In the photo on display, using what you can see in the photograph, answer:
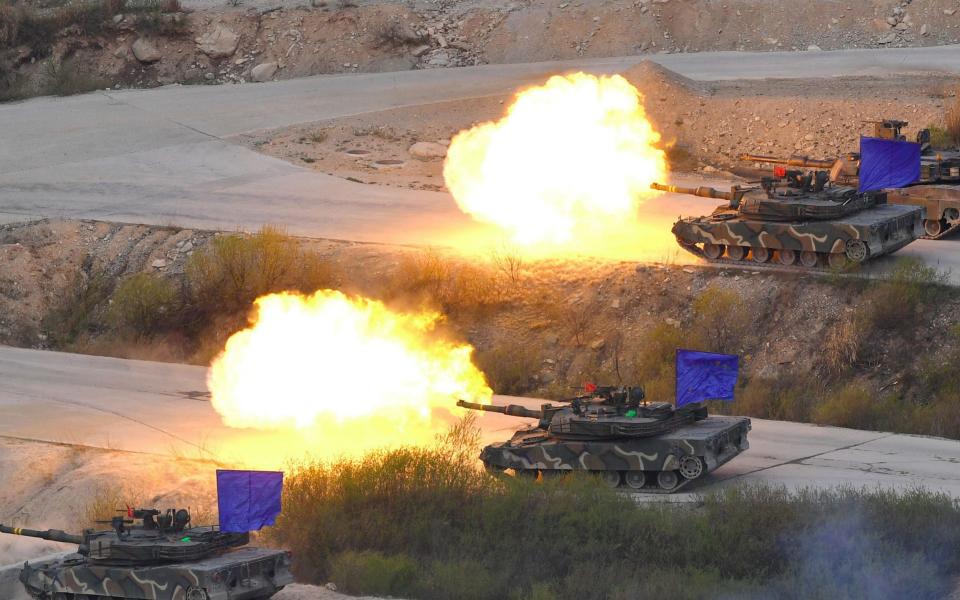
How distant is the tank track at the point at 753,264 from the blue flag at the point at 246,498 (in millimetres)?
15856

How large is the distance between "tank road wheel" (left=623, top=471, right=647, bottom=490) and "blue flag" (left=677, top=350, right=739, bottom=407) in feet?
4.37

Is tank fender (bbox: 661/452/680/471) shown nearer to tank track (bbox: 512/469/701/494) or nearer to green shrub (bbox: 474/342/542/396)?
tank track (bbox: 512/469/701/494)

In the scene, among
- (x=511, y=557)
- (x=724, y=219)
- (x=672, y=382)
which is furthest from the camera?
(x=724, y=219)

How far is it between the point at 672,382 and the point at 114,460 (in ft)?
35.8

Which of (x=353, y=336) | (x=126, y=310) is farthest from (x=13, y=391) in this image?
(x=353, y=336)

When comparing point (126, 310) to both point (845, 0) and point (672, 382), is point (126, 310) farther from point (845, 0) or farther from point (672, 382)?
point (845, 0)

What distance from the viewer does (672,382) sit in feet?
95.2

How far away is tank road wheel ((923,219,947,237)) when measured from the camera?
34.1m

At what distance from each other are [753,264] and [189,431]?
12.7m

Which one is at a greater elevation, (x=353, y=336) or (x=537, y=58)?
(x=537, y=58)

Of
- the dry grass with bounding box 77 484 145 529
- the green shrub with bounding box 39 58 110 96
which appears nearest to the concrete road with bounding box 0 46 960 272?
the green shrub with bounding box 39 58 110 96

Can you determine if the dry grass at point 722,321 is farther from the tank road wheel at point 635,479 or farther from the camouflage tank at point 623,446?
the tank road wheel at point 635,479

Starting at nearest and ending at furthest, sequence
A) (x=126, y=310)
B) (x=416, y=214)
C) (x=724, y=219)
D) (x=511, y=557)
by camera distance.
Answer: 1. (x=511, y=557)
2. (x=724, y=219)
3. (x=126, y=310)
4. (x=416, y=214)

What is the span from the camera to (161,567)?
58.2ft
